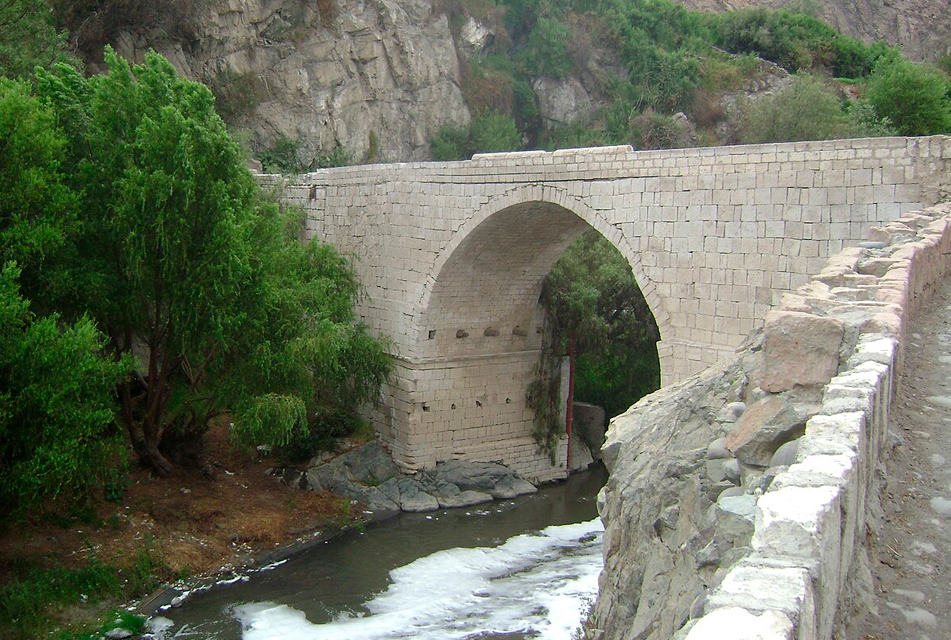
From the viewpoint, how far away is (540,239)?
1394 centimetres

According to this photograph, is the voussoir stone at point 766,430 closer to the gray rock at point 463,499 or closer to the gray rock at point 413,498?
the gray rock at point 413,498

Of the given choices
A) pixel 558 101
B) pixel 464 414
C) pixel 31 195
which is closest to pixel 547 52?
pixel 558 101

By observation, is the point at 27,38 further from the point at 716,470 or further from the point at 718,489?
the point at 718,489

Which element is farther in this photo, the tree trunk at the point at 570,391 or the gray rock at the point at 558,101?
the gray rock at the point at 558,101

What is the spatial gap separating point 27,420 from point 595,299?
10.00 meters

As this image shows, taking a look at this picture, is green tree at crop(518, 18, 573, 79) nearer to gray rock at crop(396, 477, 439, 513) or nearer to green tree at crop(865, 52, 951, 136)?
green tree at crop(865, 52, 951, 136)

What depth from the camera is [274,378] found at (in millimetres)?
11688

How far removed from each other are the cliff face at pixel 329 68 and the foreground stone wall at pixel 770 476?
19363mm

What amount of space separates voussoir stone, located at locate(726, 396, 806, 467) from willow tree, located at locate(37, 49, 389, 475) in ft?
27.1

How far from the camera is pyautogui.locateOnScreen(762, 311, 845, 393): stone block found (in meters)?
3.60

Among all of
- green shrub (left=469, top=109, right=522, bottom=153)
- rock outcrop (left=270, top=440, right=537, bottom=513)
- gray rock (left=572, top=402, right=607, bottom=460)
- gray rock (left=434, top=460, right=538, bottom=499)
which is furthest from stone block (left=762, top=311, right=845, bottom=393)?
green shrub (left=469, top=109, right=522, bottom=153)

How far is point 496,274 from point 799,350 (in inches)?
428

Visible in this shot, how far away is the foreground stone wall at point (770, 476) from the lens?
2170 millimetres

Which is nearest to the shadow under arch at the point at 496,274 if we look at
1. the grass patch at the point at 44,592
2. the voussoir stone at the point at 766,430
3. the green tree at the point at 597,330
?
the green tree at the point at 597,330
